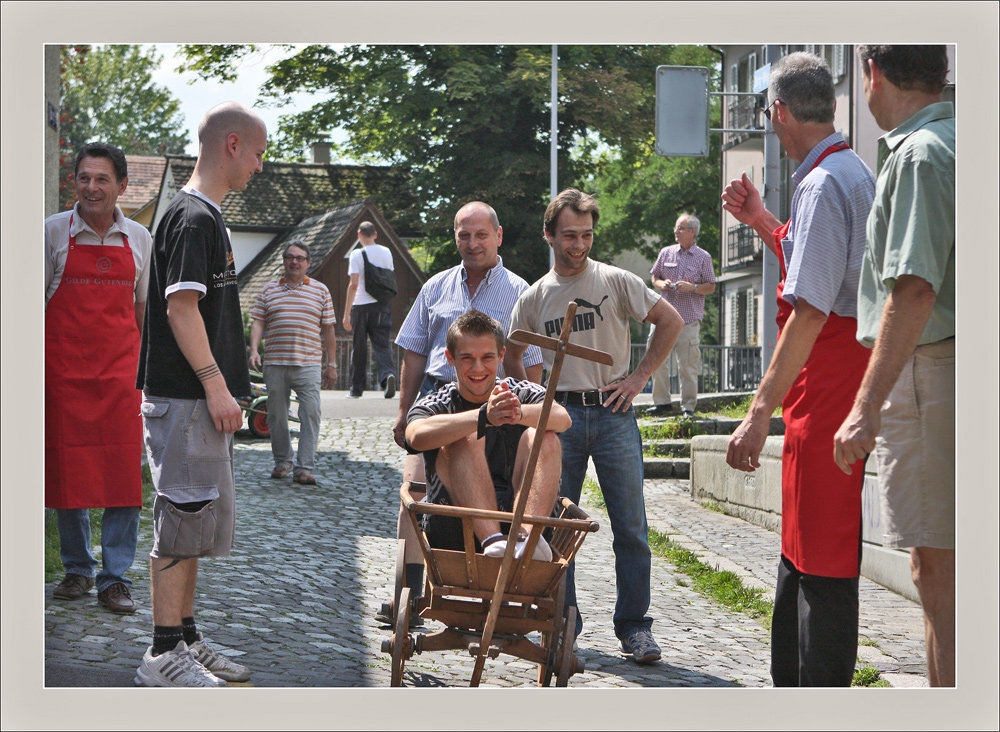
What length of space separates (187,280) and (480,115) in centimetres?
2712

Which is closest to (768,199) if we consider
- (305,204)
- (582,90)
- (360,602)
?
(360,602)

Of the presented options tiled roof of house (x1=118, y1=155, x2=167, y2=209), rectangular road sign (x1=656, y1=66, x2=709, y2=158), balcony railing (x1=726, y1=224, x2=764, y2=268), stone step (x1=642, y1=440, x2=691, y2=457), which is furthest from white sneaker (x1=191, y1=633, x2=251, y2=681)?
tiled roof of house (x1=118, y1=155, x2=167, y2=209)

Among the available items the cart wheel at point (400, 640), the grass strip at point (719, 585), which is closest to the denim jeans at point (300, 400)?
the grass strip at point (719, 585)

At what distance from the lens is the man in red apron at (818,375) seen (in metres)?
3.59

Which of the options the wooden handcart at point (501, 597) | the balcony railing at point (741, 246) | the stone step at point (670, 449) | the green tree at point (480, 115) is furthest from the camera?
the balcony railing at point (741, 246)

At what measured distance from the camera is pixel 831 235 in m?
3.61

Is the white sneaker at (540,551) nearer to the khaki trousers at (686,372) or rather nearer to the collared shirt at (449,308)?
the collared shirt at (449,308)

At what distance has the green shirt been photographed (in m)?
3.19

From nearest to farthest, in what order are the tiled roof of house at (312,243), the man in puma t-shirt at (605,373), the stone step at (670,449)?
the man in puma t-shirt at (605,373), the stone step at (670,449), the tiled roof of house at (312,243)

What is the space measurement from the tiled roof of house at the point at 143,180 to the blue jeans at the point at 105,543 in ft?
137

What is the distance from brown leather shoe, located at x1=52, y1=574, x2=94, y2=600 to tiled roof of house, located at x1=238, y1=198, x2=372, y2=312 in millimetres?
26218

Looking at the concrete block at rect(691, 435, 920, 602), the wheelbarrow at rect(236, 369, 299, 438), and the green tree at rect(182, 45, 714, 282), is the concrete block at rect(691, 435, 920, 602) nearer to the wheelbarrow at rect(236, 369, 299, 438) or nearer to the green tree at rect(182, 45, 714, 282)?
the wheelbarrow at rect(236, 369, 299, 438)
